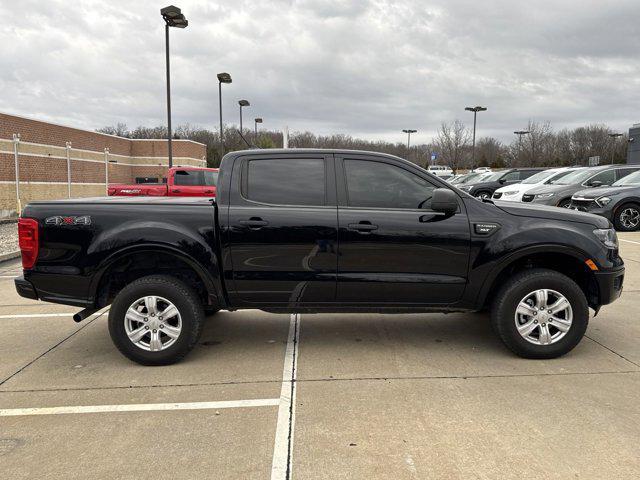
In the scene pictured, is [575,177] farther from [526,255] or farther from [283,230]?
[283,230]


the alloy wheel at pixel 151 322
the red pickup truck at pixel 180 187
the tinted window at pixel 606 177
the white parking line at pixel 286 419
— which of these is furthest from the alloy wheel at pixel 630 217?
the alloy wheel at pixel 151 322

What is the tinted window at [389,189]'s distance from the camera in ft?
13.8

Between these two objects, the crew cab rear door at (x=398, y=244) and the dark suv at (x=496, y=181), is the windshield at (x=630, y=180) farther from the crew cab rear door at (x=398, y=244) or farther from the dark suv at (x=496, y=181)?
the crew cab rear door at (x=398, y=244)

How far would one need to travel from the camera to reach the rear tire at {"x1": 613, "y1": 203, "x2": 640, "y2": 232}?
486 inches

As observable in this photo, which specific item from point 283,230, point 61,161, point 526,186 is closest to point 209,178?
point 526,186

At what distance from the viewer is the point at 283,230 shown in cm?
407

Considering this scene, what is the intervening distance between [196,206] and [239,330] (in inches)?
63.3

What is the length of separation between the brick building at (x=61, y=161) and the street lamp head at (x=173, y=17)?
7817 millimetres

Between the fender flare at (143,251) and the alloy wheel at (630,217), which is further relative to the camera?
the alloy wheel at (630,217)

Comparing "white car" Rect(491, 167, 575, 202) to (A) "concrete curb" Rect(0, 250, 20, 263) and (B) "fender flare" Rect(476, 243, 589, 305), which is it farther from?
(A) "concrete curb" Rect(0, 250, 20, 263)

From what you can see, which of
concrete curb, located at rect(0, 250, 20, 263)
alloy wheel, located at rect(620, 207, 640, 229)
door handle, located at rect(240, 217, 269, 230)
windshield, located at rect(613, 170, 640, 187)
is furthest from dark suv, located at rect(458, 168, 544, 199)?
door handle, located at rect(240, 217, 269, 230)

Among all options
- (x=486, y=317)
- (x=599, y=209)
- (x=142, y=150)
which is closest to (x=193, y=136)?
(x=142, y=150)

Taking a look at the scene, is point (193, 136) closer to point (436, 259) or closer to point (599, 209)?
point (599, 209)

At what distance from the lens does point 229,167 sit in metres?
4.29
